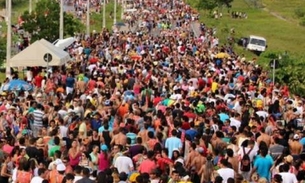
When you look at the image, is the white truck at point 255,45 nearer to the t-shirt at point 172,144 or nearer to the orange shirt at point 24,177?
the t-shirt at point 172,144

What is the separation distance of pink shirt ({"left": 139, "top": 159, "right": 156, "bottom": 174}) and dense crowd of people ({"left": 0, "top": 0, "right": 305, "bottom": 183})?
20mm

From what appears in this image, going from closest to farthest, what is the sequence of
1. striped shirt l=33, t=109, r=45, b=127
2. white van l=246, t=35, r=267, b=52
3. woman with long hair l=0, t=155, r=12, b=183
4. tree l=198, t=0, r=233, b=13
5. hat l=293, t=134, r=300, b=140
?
woman with long hair l=0, t=155, r=12, b=183, hat l=293, t=134, r=300, b=140, striped shirt l=33, t=109, r=45, b=127, white van l=246, t=35, r=267, b=52, tree l=198, t=0, r=233, b=13

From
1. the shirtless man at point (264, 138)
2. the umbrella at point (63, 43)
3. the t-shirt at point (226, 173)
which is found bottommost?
the umbrella at point (63, 43)

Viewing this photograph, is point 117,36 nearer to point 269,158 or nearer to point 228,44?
point 228,44

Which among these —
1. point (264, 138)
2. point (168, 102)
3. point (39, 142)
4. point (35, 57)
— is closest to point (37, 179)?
point (39, 142)

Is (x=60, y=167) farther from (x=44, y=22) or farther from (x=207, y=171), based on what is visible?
(x=44, y=22)

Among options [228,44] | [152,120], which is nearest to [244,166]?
[152,120]

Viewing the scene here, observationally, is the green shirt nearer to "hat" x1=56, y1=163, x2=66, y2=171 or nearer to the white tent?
"hat" x1=56, y1=163, x2=66, y2=171

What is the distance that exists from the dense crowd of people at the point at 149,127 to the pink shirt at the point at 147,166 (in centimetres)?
2

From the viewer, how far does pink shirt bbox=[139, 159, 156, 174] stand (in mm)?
15680

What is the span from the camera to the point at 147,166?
15.7 metres

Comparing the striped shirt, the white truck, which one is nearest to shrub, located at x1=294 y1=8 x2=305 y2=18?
the white truck

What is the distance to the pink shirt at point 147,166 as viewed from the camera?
15.7 m

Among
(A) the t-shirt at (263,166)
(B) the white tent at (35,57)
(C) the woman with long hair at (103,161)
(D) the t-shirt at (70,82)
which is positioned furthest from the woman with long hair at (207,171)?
(B) the white tent at (35,57)
